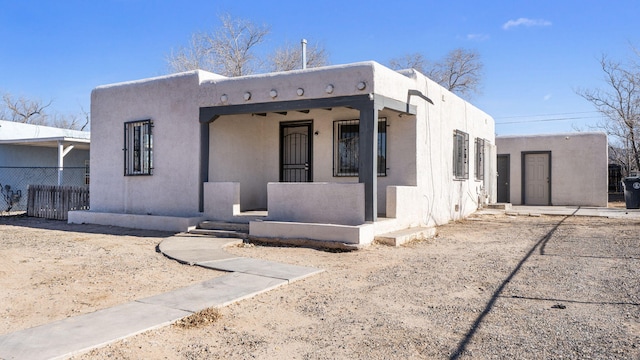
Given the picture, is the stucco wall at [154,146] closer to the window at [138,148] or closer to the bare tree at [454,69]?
the window at [138,148]

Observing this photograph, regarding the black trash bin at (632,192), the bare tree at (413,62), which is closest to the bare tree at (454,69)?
the bare tree at (413,62)

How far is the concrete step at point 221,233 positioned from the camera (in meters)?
9.45

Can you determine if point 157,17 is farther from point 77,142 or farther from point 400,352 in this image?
point 400,352

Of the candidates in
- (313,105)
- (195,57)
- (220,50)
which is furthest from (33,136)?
(313,105)

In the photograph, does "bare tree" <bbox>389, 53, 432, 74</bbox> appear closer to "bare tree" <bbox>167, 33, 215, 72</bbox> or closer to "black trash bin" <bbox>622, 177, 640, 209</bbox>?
"bare tree" <bbox>167, 33, 215, 72</bbox>

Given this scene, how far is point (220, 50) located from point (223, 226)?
61.9 ft

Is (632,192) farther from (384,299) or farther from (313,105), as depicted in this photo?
(384,299)

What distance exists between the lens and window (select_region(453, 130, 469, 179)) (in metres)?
13.0

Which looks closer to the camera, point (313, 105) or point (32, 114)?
point (313, 105)

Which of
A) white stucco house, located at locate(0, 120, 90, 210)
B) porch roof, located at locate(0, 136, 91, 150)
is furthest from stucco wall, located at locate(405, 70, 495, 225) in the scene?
white stucco house, located at locate(0, 120, 90, 210)

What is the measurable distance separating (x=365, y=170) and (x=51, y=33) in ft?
66.2

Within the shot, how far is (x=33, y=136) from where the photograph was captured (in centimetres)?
2209

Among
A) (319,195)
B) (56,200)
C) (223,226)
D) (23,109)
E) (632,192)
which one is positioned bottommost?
(223,226)

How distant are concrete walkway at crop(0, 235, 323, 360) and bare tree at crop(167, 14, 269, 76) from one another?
69.3ft
